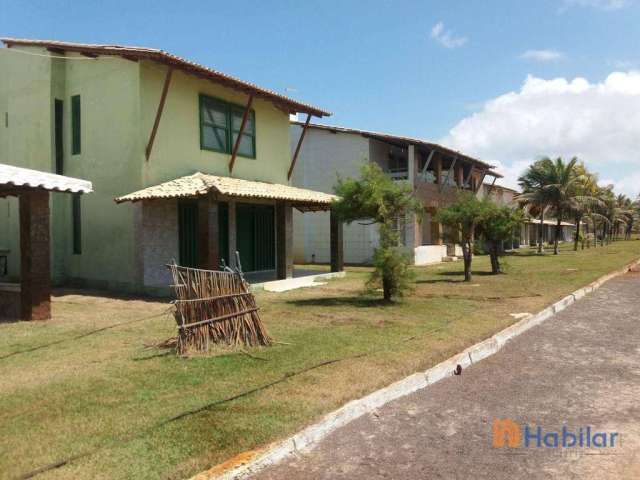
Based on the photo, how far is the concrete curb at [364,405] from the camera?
3636mm

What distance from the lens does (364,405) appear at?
4883 millimetres

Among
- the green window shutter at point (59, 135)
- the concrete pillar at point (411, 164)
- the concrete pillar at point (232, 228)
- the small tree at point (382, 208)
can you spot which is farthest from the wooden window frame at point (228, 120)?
the concrete pillar at point (411, 164)

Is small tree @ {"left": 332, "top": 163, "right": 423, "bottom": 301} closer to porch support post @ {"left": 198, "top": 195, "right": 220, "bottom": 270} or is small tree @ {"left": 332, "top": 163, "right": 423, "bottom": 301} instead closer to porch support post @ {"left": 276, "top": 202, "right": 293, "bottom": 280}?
porch support post @ {"left": 198, "top": 195, "right": 220, "bottom": 270}

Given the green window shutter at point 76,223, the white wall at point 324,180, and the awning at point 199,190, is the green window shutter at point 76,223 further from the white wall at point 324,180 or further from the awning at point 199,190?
the white wall at point 324,180

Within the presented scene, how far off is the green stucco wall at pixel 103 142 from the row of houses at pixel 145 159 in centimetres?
3

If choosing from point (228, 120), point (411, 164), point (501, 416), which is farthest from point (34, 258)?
point (411, 164)

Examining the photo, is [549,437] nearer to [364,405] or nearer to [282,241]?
[364,405]

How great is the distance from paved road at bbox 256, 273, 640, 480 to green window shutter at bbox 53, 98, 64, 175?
13496mm

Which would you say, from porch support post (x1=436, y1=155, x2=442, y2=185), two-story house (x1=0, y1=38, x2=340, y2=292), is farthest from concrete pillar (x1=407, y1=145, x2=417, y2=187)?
two-story house (x1=0, y1=38, x2=340, y2=292)

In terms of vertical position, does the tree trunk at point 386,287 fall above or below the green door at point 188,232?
below

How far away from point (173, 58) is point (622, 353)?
11.1 metres

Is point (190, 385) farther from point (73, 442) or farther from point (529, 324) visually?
point (529, 324)

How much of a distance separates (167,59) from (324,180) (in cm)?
1377

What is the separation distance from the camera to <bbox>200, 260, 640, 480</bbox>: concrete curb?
3636mm
